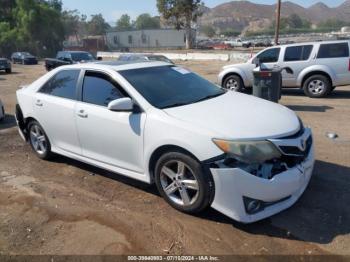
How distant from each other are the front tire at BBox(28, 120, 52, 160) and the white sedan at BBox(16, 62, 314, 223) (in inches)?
5.3

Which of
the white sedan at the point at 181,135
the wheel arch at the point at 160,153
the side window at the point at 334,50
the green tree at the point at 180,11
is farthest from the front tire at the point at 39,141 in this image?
the green tree at the point at 180,11

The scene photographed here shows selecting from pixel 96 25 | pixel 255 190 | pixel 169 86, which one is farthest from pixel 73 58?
pixel 96 25

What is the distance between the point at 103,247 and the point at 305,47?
10.1 m

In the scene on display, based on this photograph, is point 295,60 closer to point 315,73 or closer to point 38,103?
point 315,73

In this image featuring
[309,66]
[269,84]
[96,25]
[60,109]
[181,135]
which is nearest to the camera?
[181,135]

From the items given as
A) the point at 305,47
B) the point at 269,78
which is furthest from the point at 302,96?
the point at 269,78

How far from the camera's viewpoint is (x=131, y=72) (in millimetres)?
4789

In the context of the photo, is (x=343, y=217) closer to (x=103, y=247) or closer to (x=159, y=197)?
(x=159, y=197)

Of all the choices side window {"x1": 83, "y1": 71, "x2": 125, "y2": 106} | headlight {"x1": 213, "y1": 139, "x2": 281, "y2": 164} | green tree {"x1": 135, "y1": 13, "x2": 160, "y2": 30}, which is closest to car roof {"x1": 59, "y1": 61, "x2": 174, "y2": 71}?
side window {"x1": 83, "y1": 71, "x2": 125, "y2": 106}

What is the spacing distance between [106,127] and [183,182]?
1229 millimetres

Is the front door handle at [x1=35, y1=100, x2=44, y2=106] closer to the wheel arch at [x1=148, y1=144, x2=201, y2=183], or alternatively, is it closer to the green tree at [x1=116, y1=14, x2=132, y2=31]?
the wheel arch at [x1=148, y1=144, x2=201, y2=183]

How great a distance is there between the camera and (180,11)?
6050 cm

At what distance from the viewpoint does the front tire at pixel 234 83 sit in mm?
12438

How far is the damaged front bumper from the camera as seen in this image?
11.7 ft
